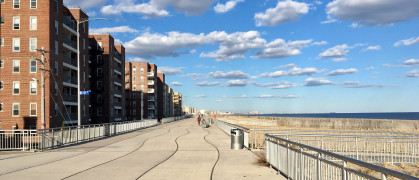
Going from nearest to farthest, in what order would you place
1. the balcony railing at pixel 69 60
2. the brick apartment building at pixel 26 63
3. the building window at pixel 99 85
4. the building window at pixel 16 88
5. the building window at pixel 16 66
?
the brick apartment building at pixel 26 63 < the building window at pixel 16 88 < the building window at pixel 16 66 < the balcony railing at pixel 69 60 < the building window at pixel 99 85

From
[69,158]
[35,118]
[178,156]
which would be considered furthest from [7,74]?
[178,156]

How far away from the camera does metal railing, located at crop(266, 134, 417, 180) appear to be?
18.9 ft

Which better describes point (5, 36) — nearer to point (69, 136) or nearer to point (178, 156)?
point (69, 136)

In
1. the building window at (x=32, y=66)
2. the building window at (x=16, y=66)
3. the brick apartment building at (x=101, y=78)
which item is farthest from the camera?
the brick apartment building at (x=101, y=78)

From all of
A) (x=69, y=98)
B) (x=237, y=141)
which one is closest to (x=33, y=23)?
(x=69, y=98)

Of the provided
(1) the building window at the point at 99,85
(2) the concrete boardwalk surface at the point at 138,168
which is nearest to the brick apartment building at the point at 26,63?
(1) the building window at the point at 99,85

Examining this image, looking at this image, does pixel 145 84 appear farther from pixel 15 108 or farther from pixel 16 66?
pixel 15 108

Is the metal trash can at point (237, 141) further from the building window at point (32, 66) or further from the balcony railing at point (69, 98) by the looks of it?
the balcony railing at point (69, 98)

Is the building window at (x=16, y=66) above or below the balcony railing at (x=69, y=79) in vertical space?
above

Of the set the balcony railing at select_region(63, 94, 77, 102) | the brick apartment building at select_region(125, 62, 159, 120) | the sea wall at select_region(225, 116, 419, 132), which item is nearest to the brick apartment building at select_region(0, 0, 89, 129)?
the balcony railing at select_region(63, 94, 77, 102)

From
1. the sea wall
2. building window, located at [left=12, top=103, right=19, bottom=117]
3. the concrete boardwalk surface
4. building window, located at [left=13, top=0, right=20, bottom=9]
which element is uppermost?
building window, located at [left=13, top=0, right=20, bottom=9]

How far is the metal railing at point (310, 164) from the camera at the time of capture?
577cm

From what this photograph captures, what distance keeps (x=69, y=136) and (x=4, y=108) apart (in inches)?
882

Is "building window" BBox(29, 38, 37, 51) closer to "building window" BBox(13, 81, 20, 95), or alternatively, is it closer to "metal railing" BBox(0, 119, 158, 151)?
"building window" BBox(13, 81, 20, 95)
